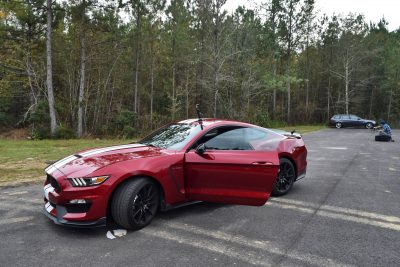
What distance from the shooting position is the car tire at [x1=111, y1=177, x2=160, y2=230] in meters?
4.09

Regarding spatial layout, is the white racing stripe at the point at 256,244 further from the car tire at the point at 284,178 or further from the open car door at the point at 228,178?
the car tire at the point at 284,178

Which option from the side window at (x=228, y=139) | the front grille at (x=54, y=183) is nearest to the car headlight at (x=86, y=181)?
the front grille at (x=54, y=183)

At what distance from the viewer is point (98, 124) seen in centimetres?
2641

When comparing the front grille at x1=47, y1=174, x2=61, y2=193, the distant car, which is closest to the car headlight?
the front grille at x1=47, y1=174, x2=61, y2=193

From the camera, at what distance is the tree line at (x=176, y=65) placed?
70.6 feet

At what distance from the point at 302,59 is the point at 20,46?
31.8 m

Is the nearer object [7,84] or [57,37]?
[57,37]

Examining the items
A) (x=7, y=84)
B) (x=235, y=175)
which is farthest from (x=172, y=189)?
(x=7, y=84)

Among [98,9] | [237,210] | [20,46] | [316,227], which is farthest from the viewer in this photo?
[20,46]

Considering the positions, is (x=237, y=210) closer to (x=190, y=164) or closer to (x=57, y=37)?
(x=190, y=164)

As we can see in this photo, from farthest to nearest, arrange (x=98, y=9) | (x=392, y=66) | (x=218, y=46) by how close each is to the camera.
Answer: (x=392, y=66) < (x=218, y=46) < (x=98, y=9)

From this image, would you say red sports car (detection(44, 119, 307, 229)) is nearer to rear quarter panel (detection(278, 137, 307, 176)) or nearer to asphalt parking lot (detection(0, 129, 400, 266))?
asphalt parking lot (detection(0, 129, 400, 266))

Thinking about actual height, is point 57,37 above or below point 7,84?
above

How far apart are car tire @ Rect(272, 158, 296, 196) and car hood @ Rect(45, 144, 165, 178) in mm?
2447
